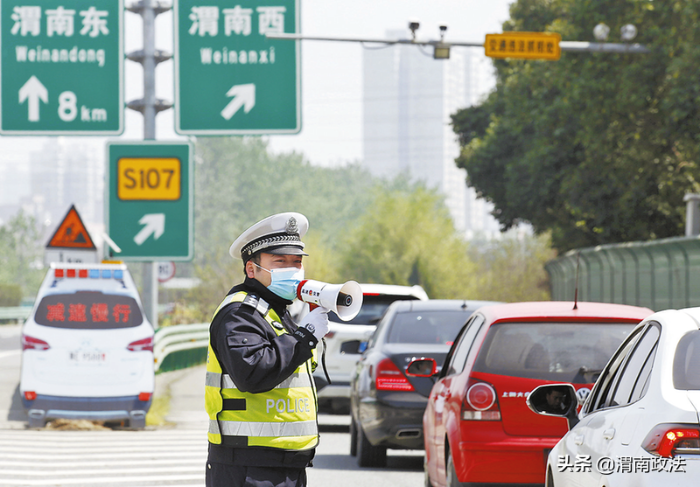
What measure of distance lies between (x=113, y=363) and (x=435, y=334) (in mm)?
4033

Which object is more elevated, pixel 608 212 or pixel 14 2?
pixel 14 2

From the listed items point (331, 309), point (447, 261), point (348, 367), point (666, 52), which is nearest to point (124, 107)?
point (348, 367)

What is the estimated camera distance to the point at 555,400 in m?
5.37

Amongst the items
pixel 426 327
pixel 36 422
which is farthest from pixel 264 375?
pixel 36 422

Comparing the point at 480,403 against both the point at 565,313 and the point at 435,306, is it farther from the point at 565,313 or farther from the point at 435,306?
the point at 435,306

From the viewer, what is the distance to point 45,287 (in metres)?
13.6

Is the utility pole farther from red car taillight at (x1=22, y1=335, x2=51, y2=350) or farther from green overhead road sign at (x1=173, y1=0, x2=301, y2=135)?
red car taillight at (x1=22, y1=335, x2=51, y2=350)

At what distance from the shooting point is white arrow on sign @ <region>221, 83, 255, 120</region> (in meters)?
14.1

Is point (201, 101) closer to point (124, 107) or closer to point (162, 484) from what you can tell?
point (124, 107)

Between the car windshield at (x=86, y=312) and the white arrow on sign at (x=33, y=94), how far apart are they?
2.39 metres

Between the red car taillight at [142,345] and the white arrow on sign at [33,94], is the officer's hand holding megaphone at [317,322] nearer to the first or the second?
the red car taillight at [142,345]

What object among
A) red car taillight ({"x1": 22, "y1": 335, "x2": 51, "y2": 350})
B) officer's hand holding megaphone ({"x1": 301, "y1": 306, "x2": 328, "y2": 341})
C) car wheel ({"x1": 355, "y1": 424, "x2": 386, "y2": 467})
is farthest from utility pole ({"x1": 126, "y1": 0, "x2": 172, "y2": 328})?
officer's hand holding megaphone ({"x1": 301, "y1": 306, "x2": 328, "y2": 341})

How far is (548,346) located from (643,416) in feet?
11.1

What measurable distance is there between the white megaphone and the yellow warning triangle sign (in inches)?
472
